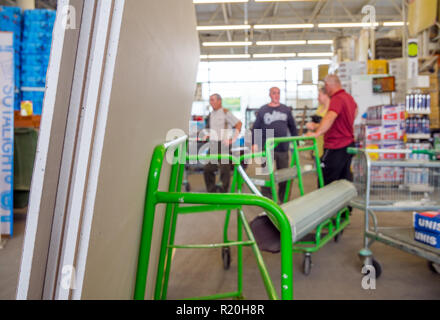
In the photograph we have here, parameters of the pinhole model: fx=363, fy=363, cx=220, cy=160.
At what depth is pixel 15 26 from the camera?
5539mm

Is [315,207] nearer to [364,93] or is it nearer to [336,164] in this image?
[336,164]

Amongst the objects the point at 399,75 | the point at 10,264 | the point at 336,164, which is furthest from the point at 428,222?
the point at 399,75

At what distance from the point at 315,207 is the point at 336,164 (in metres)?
1.61

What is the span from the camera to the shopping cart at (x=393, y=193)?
8.86 ft

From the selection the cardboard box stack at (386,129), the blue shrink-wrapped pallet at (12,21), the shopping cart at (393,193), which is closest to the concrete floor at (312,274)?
the shopping cart at (393,193)

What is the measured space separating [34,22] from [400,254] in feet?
19.3

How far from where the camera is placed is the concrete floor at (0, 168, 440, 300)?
2.44 m

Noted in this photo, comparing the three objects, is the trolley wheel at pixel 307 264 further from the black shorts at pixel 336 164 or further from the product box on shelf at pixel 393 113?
the product box on shelf at pixel 393 113

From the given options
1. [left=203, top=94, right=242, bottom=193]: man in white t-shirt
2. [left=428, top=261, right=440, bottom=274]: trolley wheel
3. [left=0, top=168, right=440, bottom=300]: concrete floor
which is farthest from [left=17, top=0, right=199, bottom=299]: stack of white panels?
[left=203, top=94, right=242, bottom=193]: man in white t-shirt

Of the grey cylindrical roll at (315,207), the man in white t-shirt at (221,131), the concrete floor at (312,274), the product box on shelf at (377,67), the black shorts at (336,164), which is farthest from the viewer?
the product box on shelf at (377,67)

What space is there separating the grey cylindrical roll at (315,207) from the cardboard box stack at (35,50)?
4.82 metres

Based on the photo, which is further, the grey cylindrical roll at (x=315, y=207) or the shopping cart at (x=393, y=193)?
the shopping cart at (x=393, y=193)
